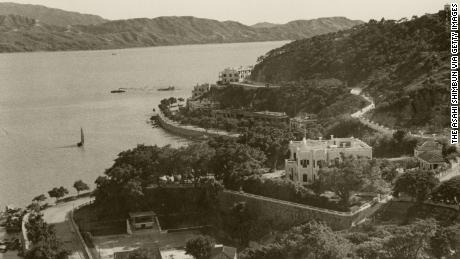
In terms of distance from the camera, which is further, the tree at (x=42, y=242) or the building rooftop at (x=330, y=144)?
the building rooftop at (x=330, y=144)

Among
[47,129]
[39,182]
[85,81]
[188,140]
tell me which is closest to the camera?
[39,182]

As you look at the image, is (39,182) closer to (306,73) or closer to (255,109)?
(255,109)

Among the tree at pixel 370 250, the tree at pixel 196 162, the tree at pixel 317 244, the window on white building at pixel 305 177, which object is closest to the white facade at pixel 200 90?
the tree at pixel 196 162

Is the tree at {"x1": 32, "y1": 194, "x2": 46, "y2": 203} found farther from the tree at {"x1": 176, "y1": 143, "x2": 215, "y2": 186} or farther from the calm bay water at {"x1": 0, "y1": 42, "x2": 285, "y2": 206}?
the tree at {"x1": 176, "y1": 143, "x2": 215, "y2": 186}

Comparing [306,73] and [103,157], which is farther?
[306,73]

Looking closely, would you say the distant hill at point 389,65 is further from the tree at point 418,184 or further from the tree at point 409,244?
the tree at point 409,244

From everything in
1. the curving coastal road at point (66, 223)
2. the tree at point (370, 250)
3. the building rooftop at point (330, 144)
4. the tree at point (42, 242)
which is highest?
the building rooftop at point (330, 144)

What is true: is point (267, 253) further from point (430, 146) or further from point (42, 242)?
point (430, 146)

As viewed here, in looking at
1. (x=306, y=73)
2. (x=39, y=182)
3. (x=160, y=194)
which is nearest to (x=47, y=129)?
A: (x=39, y=182)
